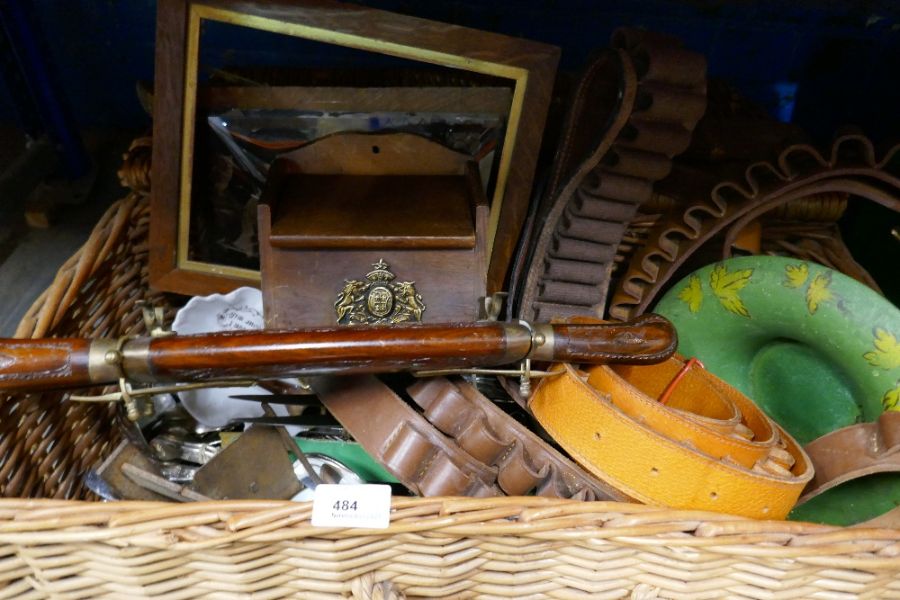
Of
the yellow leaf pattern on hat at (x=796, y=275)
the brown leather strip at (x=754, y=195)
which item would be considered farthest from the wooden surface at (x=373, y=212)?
the yellow leaf pattern on hat at (x=796, y=275)

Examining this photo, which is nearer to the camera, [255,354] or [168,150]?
[255,354]

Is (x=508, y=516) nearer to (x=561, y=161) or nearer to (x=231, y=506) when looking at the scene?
(x=231, y=506)

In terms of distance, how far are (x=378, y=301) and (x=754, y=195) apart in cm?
44

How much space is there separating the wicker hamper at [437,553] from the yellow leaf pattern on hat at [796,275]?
0.86 ft

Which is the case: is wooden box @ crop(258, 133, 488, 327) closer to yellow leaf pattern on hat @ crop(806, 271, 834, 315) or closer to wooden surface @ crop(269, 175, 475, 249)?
wooden surface @ crop(269, 175, 475, 249)

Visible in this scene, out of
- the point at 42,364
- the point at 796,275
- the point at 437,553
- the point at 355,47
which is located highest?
the point at 355,47

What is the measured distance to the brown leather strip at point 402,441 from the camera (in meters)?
0.64

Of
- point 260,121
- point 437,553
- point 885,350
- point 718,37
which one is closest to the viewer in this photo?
point 437,553

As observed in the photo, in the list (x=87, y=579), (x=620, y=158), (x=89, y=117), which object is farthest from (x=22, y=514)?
(x=89, y=117)

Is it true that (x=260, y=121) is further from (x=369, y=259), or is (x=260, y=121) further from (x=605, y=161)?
(x=605, y=161)

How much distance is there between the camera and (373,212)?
74 centimetres

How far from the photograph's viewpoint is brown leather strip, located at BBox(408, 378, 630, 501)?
646 millimetres

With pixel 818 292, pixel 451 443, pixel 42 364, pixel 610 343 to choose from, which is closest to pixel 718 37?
pixel 818 292

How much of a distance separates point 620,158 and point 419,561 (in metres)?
0.45
